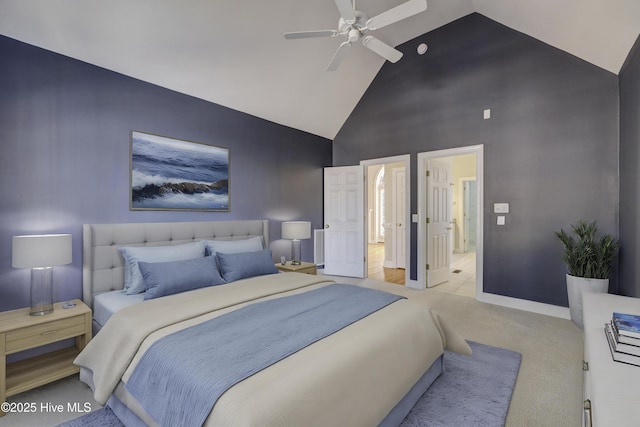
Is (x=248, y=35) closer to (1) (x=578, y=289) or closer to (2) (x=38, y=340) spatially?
(2) (x=38, y=340)

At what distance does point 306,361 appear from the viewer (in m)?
1.33

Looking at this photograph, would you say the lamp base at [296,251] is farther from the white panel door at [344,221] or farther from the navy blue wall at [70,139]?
the navy blue wall at [70,139]

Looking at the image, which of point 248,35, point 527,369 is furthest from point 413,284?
point 248,35

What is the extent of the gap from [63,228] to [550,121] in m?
5.30

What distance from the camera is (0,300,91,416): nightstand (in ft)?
6.31

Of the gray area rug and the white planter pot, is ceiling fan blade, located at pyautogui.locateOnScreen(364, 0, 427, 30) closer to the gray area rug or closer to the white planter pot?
the gray area rug

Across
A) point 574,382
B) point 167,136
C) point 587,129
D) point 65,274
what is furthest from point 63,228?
point 587,129

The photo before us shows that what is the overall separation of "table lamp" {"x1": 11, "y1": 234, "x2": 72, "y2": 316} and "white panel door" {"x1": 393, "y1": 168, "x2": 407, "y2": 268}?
Answer: 5.45 meters

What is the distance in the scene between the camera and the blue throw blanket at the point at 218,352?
1.21 m

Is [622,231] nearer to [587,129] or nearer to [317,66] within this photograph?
[587,129]

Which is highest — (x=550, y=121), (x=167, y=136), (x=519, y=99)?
(x=519, y=99)

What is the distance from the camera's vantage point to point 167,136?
330 cm

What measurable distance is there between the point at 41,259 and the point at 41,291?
294 millimetres

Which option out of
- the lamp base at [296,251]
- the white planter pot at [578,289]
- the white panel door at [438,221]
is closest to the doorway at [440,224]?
the white panel door at [438,221]
